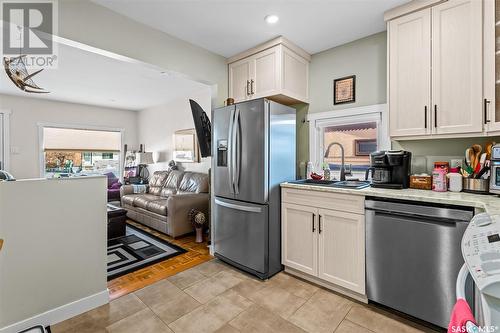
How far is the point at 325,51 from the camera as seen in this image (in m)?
2.90

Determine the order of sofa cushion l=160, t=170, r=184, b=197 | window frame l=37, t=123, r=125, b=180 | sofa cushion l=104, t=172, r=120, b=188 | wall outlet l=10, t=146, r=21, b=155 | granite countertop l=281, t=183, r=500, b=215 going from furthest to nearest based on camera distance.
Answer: sofa cushion l=104, t=172, r=120, b=188 → window frame l=37, t=123, r=125, b=180 → wall outlet l=10, t=146, r=21, b=155 → sofa cushion l=160, t=170, r=184, b=197 → granite countertop l=281, t=183, r=500, b=215

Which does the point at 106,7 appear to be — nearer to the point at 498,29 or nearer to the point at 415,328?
the point at 498,29

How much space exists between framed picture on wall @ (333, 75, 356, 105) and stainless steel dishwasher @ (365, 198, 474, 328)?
130 centimetres

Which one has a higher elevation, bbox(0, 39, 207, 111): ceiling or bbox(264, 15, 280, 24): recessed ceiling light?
bbox(0, 39, 207, 111): ceiling

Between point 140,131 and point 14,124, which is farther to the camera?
point 140,131

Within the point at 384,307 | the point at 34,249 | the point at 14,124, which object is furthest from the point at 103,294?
the point at 14,124

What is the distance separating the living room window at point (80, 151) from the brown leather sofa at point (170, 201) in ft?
5.81

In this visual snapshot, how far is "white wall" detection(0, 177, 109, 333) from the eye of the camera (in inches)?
63.6

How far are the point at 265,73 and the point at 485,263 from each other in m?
2.50

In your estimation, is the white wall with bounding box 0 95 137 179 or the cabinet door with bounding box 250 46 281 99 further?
the white wall with bounding box 0 95 137 179

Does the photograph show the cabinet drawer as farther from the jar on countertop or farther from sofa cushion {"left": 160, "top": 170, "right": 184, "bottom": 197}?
sofa cushion {"left": 160, "top": 170, "right": 184, "bottom": 197}

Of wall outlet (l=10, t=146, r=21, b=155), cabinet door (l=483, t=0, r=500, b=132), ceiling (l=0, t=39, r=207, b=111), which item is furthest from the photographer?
wall outlet (l=10, t=146, r=21, b=155)

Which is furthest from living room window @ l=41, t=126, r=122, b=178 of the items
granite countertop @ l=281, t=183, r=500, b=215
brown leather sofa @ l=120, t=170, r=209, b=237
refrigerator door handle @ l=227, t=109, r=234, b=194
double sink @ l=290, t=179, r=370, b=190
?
granite countertop @ l=281, t=183, r=500, b=215

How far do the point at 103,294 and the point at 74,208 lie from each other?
77 centimetres
